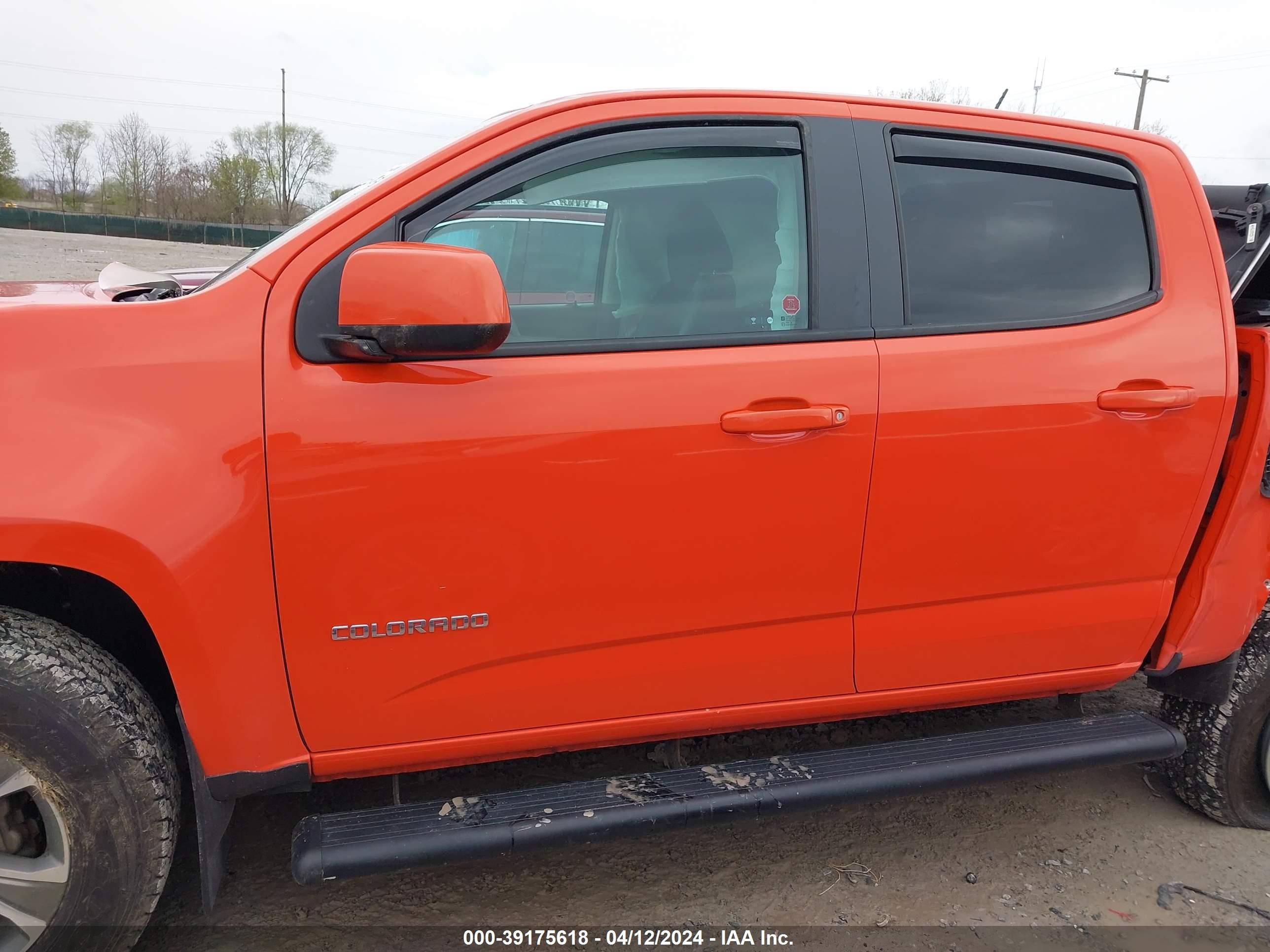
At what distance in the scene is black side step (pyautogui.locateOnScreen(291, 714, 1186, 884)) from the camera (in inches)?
74.4

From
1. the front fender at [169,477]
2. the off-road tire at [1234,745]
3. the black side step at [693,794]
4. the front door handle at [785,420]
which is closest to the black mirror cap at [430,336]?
the front fender at [169,477]

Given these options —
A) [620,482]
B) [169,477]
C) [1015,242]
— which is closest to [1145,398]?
[1015,242]

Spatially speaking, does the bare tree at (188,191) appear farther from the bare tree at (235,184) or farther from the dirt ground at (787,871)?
the dirt ground at (787,871)

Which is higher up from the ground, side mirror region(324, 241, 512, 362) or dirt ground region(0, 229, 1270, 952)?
side mirror region(324, 241, 512, 362)

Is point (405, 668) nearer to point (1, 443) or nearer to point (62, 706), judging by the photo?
point (62, 706)

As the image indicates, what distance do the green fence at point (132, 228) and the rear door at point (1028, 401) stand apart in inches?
1625

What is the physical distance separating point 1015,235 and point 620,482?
127 cm

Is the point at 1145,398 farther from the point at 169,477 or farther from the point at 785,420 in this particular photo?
the point at 169,477

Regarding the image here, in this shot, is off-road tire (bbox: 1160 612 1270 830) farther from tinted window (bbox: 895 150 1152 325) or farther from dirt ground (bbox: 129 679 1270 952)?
tinted window (bbox: 895 150 1152 325)

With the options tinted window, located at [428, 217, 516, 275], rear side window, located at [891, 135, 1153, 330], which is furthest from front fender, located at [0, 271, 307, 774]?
rear side window, located at [891, 135, 1153, 330]

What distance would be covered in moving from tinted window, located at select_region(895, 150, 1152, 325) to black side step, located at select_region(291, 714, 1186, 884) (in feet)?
3.69

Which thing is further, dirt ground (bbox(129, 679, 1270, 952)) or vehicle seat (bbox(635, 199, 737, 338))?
dirt ground (bbox(129, 679, 1270, 952))

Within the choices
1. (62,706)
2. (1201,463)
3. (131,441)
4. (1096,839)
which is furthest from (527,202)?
(1096,839)

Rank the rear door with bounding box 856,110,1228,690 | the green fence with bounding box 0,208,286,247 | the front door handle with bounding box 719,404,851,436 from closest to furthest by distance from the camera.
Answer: the front door handle with bounding box 719,404,851,436
the rear door with bounding box 856,110,1228,690
the green fence with bounding box 0,208,286,247
